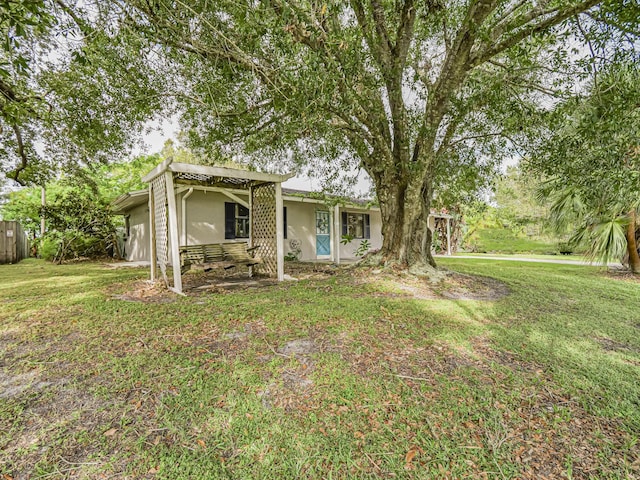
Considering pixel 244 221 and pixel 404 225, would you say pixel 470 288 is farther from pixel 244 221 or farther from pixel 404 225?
pixel 244 221

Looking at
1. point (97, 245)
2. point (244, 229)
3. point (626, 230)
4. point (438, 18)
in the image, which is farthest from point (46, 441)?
point (97, 245)

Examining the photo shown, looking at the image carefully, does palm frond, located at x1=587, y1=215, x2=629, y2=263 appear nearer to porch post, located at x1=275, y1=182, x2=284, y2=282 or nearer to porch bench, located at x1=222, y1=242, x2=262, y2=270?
porch post, located at x1=275, y1=182, x2=284, y2=282

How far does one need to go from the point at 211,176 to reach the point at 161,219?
1.39m

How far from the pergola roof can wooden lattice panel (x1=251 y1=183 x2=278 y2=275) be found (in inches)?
12.0

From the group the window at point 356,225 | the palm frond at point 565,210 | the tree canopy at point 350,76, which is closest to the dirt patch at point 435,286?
the tree canopy at point 350,76

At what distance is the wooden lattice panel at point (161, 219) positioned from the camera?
6.09m

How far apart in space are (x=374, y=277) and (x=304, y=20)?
4714mm

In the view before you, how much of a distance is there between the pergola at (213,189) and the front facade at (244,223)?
535mm

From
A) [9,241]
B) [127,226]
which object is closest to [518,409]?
[127,226]

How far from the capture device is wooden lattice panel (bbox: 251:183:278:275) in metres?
7.52

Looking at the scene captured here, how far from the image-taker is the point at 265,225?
25.5ft

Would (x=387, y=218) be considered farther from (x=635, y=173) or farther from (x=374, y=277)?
(x=635, y=173)

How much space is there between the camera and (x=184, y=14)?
4207 millimetres

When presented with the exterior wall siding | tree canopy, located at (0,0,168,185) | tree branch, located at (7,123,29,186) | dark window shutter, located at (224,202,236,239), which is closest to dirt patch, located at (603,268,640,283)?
the exterior wall siding
